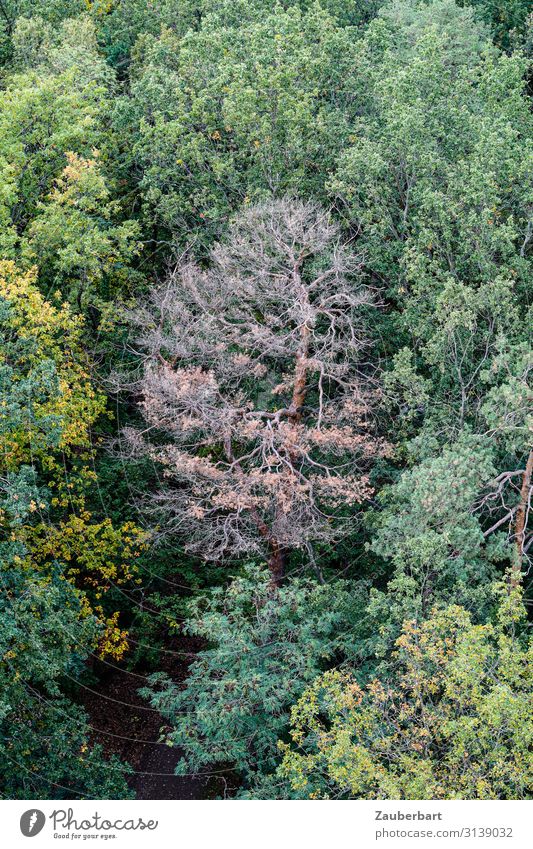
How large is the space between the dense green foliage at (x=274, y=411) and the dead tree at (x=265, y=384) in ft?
0.54

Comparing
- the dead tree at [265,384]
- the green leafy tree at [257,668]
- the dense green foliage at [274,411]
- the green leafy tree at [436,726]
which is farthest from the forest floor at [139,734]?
the green leafy tree at [436,726]

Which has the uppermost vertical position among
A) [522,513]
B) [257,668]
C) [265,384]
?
[265,384]

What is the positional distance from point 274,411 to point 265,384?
3.71ft

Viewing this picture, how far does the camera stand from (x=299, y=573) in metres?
33.4

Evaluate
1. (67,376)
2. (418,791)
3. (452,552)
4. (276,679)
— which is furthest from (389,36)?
(418,791)

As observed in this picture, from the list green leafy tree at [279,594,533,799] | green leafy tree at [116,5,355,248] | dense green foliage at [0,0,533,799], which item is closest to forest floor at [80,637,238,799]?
dense green foliage at [0,0,533,799]

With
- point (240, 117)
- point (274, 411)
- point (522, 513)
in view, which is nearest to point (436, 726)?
point (522, 513)

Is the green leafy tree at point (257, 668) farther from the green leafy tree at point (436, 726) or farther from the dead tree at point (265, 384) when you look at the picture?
the dead tree at point (265, 384)

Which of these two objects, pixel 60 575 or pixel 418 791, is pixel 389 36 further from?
pixel 418 791

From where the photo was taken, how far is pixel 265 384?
113 ft

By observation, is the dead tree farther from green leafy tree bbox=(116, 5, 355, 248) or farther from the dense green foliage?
green leafy tree bbox=(116, 5, 355, 248)

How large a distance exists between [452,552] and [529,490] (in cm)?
270

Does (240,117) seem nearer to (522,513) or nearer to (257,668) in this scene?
(522,513)

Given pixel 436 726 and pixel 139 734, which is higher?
pixel 436 726
